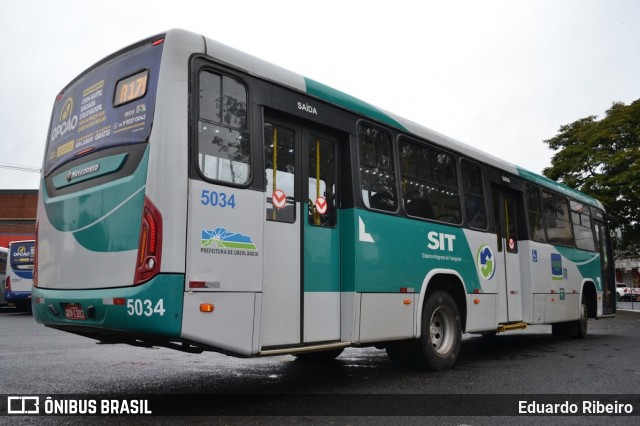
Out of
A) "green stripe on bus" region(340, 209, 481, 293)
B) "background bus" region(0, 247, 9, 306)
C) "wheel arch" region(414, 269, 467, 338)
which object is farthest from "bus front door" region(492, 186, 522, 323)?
"background bus" region(0, 247, 9, 306)

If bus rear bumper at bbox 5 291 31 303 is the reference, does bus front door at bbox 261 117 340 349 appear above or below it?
above

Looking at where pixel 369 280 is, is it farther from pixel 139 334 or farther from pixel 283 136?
pixel 139 334

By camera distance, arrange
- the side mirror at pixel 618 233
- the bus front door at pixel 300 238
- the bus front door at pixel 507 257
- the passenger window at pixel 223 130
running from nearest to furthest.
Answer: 1. the passenger window at pixel 223 130
2. the bus front door at pixel 300 238
3. the bus front door at pixel 507 257
4. the side mirror at pixel 618 233

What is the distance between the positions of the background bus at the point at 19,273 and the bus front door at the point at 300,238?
1946 centimetres

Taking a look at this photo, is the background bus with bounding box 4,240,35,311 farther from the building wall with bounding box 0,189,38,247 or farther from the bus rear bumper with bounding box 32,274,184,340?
the building wall with bounding box 0,189,38,247

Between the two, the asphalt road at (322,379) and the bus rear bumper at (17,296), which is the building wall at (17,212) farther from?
the asphalt road at (322,379)

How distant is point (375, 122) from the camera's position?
709cm

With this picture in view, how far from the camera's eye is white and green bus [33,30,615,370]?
4.75m

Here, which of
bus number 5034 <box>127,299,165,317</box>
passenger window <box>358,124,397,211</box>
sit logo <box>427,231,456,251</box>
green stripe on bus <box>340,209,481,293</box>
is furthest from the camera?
sit logo <box>427,231,456,251</box>

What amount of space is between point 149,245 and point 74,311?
122 centimetres

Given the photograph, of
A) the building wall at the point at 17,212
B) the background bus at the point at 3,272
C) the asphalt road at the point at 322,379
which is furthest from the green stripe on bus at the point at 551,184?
the building wall at the point at 17,212

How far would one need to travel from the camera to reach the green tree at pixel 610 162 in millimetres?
27125

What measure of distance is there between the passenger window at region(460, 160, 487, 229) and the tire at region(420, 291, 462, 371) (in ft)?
4.74

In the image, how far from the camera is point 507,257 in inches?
385
